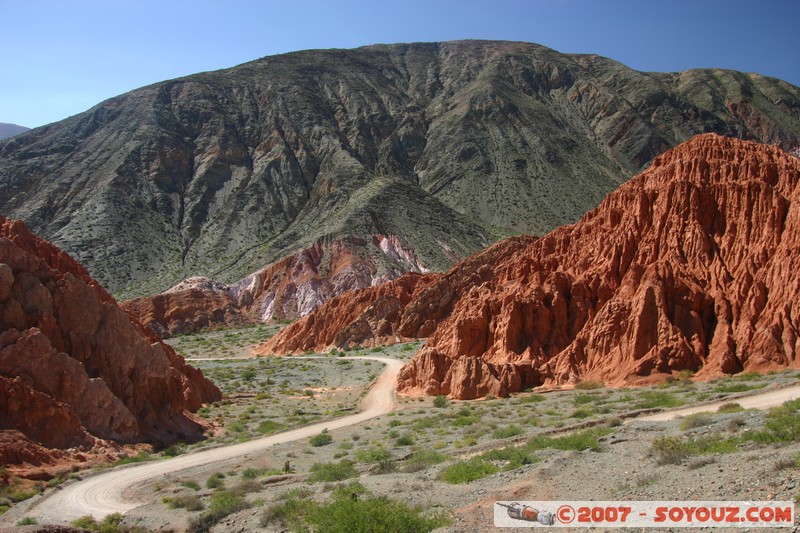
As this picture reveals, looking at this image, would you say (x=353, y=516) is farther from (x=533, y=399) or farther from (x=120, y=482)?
(x=533, y=399)

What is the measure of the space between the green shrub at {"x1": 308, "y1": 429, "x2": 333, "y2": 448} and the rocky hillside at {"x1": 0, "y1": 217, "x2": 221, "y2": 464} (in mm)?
5936

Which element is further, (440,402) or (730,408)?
(440,402)

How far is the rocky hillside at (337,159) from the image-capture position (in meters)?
114

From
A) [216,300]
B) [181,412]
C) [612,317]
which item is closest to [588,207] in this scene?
[216,300]

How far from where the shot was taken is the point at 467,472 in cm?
1612

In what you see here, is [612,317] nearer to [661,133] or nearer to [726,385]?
[726,385]

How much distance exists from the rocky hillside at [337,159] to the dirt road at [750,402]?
76.7 metres

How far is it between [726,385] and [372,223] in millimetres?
86475

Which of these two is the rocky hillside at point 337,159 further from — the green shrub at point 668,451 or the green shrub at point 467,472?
the green shrub at point 668,451

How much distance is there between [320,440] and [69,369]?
10.5 meters

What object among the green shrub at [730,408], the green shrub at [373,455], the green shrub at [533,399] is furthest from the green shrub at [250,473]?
the green shrub at [533,399]

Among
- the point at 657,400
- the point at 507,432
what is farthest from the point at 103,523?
the point at 657,400

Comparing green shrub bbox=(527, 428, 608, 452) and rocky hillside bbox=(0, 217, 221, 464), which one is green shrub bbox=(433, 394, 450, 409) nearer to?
rocky hillside bbox=(0, 217, 221, 464)

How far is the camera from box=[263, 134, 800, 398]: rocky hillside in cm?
3534
